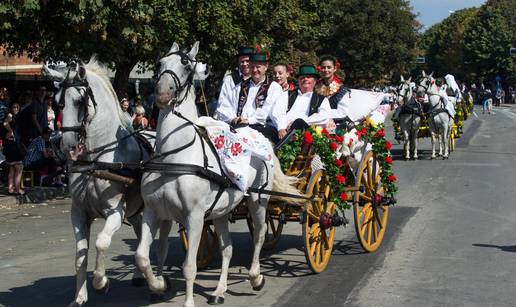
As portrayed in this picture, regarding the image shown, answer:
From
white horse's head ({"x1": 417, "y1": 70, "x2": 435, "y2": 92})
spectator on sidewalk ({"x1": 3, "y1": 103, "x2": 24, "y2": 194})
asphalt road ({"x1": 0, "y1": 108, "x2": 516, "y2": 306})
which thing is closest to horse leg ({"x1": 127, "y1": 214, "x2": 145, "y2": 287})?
asphalt road ({"x1": 0, "y1": 108, "x2": 516, "y2": 306})

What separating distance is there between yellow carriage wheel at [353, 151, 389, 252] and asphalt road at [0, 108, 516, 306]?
191 mm

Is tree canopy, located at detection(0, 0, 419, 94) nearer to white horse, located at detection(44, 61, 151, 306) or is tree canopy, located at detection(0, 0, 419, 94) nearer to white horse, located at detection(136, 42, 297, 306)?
white horse, located at detection(44, 61, 151, 306)

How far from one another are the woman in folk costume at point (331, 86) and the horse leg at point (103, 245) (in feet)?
12.2

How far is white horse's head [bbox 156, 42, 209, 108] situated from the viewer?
696 centimetres

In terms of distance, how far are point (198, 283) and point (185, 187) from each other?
1988 mm

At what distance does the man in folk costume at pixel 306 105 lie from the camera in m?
9.40

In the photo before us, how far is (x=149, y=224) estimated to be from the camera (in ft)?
23.5

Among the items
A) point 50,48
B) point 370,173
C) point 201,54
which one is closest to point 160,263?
point 370,173

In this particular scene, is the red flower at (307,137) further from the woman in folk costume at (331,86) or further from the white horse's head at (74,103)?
the white horse's head at (74,103)

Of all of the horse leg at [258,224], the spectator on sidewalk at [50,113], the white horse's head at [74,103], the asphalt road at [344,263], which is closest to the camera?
the white horse's head at [74,103]

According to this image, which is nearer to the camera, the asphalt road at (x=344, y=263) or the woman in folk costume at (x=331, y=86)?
the asphalt road at (x=344, y=263)

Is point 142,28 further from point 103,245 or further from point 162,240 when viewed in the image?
point 103,245

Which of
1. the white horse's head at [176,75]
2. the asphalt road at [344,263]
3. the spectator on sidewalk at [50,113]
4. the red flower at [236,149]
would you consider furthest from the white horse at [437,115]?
the white horse's head at [176,75]

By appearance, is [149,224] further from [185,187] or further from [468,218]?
[468,218]
